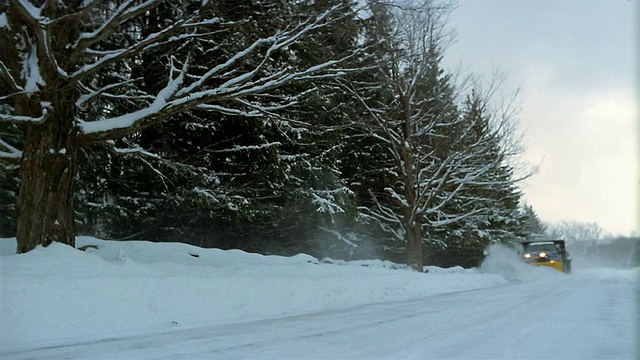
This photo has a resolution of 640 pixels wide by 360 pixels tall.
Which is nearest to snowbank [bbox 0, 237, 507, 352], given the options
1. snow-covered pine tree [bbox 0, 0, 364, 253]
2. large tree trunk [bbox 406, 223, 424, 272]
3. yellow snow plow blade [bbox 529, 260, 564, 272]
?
snow-covered pine tree [bbox 0, 0, 364, 253]

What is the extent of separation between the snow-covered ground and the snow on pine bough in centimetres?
1726

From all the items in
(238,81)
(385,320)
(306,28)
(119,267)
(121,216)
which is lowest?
(385,320)

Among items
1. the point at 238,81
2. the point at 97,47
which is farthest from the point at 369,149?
the point at 238,81

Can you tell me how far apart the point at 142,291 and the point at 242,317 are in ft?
5.49

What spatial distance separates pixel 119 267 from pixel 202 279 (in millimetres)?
1372

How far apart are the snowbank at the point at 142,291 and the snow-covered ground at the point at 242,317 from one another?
0.02m

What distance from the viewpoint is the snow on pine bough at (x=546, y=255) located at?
28375 mm

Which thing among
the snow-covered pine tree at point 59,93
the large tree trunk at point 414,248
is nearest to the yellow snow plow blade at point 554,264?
the large tree trunk at point 414,248

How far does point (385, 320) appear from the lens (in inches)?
322

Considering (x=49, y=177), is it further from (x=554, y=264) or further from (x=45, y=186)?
(x=554, y=264)

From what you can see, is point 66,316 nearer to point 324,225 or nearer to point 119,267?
point 119,267

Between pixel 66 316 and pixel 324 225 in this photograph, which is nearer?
pixel 66 316

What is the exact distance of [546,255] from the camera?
2906 cm

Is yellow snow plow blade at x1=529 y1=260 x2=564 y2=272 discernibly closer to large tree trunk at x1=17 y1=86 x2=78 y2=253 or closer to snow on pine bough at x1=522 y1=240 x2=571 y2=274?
snow on pine bough at x1=522 y1=240 x2=571 y2=274
